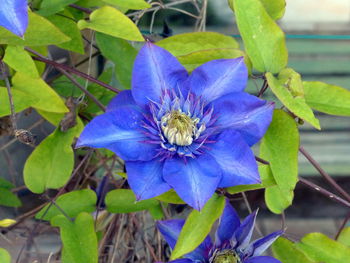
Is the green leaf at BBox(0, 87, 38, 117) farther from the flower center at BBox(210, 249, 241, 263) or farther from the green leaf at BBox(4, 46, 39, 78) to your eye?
the flower center at BBox(210, 249, 241, 263)

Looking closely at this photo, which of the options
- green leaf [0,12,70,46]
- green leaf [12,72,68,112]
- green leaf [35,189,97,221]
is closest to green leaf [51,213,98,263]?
green leaf [35,189,97,221]

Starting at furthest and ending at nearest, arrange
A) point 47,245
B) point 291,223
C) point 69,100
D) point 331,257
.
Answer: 1. point 291,223
2. point 47,245
3. point 69,100
4. point 331,257

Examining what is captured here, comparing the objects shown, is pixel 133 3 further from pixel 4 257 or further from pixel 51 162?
pixel 4 257

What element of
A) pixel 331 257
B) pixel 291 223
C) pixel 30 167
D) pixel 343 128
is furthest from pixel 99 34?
pixel 291 223

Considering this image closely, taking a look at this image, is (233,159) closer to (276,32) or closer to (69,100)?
(276,32)

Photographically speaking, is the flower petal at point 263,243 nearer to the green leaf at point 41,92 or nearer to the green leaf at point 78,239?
the green leaf at point 78,239

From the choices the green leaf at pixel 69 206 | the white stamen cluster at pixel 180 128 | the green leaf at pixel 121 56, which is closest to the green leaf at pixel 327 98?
the white stamen cluster at pixel 180 128

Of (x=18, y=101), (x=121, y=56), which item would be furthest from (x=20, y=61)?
(x=121, y=56)
